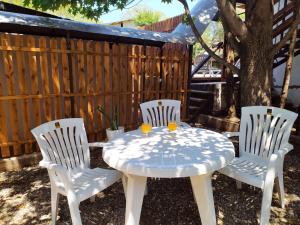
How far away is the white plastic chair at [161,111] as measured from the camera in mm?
3844

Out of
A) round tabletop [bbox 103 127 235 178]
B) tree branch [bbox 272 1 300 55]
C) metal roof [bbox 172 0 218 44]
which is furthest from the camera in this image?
metal roof [bbox 172 0 218 44]

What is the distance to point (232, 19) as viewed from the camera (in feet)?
11.6

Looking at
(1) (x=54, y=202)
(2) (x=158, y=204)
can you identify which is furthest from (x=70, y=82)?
(2) (x=158, y=204)

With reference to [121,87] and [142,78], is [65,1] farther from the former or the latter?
[142,78]

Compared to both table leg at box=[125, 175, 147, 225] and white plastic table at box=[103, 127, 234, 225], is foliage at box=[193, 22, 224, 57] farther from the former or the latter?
table leg at box=[125, 175, 147, 225]

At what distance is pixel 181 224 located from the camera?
2.60 metres

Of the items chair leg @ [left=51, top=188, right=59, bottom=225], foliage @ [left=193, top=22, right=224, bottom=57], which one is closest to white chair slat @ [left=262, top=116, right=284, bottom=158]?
chair leg @ [left=51, top=188, right=59, bottom=225]

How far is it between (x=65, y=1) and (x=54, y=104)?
1.74 meters

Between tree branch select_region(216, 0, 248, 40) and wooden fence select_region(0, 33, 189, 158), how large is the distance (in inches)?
91.8

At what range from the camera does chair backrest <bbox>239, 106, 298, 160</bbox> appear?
2.91 metres

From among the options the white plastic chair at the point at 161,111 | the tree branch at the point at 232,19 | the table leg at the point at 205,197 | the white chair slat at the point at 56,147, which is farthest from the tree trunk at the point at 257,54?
the white chair slat at the point at 56,147

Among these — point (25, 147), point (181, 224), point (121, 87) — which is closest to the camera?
point (181, 224)

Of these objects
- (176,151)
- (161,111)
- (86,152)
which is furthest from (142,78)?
(176,151)

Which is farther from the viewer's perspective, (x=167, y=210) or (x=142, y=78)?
(x=142, y=78)
